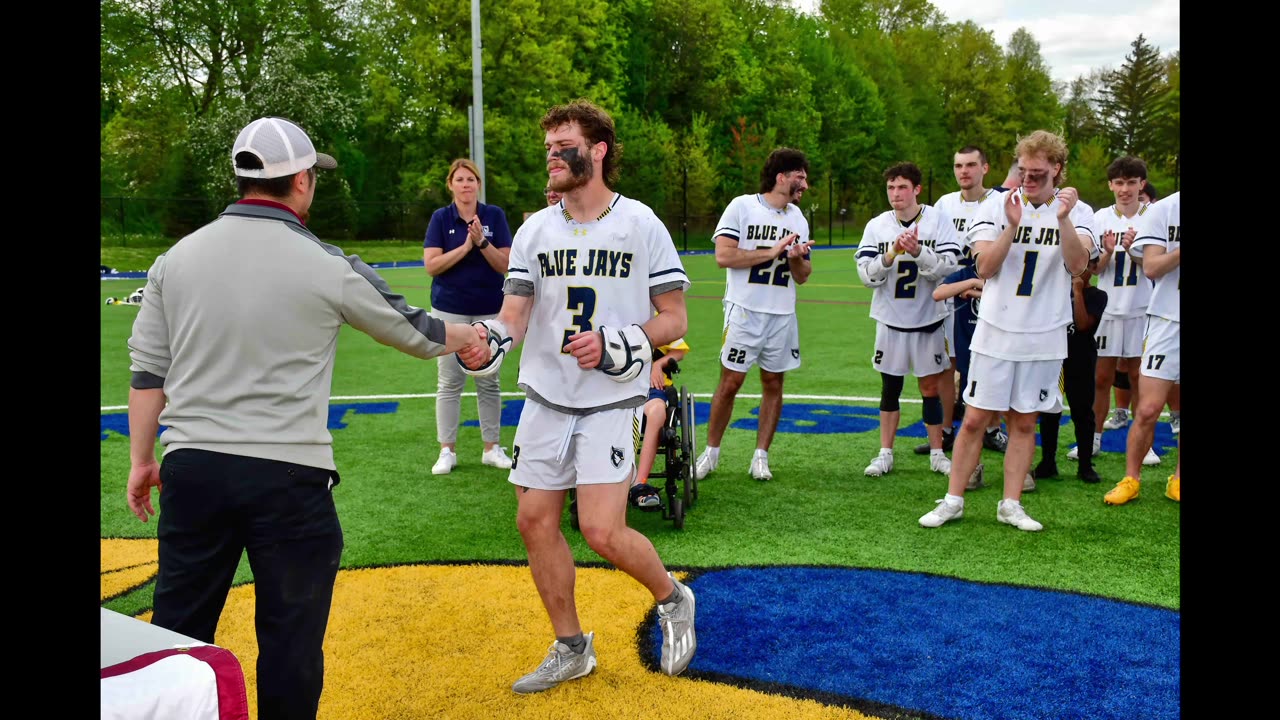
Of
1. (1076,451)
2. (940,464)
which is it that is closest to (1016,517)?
(940,464)

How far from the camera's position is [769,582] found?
17.9 ft

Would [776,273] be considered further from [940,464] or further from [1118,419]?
[1118,419]

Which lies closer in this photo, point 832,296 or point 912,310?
point 912,310

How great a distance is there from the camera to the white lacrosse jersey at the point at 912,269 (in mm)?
7855

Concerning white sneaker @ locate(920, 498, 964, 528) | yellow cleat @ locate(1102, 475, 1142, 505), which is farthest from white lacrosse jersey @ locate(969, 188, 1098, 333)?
yellow cleat @ locate(1102, 475, 1142, 505)

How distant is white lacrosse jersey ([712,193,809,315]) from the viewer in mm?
7711

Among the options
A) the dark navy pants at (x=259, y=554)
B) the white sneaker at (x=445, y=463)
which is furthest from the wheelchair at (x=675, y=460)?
the dark navy pants at (x=259, y=554)

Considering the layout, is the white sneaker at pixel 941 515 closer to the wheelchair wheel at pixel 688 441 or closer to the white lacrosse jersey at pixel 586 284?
the wheelchair wheel at pixel 688 441

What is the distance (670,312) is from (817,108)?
61.7 meters

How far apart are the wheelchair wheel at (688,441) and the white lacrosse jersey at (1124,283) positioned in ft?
13.2

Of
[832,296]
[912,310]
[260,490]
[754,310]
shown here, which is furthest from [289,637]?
[832,296]

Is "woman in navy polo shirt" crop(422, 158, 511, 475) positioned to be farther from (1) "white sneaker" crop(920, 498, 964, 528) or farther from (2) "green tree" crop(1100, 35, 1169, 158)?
(2) "green tree" crop(1100, 35, 1169, 158)

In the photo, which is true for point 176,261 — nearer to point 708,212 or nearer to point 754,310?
point 754,310

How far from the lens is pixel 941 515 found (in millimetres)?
6457
